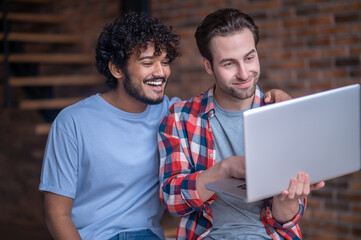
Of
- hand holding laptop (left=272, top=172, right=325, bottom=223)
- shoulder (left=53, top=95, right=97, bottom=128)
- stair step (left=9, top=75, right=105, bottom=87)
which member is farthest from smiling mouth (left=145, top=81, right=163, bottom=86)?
stair step (left=9, top=75, right=105, bottom=87)

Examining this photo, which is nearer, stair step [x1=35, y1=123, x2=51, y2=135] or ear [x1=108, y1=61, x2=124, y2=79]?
ear [x1=108, y1=61, x2=124, y2=79]

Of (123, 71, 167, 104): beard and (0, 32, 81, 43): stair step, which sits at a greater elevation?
(0, 32, 81, 43): stair step

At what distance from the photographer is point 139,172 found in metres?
1.82

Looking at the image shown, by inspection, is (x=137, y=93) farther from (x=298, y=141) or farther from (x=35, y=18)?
(x=35, y=18)

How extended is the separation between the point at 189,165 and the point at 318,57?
5.04 ft

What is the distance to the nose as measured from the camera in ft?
5.36

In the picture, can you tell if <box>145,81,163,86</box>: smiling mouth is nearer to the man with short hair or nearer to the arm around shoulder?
the man with short hair

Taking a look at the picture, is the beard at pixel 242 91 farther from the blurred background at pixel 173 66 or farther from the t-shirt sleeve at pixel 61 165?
the blurred background at pixel 173 66

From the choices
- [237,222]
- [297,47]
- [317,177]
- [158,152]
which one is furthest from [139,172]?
[297,47]

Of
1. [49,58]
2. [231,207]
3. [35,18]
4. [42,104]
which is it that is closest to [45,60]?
[49,58]

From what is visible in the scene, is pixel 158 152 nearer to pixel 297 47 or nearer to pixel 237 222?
pixel 237 222

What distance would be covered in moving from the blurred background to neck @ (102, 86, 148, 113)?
3.83 ft

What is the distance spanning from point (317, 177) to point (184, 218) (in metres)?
0.60

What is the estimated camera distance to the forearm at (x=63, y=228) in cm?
168
